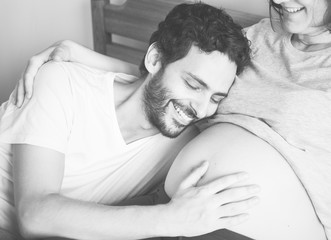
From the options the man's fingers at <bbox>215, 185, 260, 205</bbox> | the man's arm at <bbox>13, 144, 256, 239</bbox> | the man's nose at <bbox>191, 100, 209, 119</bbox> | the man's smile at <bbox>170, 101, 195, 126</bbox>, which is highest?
the man's nose at <bbox>191, 100, 209, 119</bbox>

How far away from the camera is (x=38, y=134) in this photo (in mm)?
1162

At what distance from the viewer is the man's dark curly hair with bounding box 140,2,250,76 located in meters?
1.28

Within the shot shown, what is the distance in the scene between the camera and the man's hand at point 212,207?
1.05m

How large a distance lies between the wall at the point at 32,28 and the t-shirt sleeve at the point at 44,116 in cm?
112

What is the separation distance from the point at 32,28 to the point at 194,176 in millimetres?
1689

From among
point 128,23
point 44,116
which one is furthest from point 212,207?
point 128,23

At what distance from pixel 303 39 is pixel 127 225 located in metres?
0.66

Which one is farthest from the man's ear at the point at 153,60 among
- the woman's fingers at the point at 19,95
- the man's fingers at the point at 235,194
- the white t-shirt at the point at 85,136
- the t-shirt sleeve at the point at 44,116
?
the man's fingers at the point at 235,194

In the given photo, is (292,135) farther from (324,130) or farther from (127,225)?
(127,225)

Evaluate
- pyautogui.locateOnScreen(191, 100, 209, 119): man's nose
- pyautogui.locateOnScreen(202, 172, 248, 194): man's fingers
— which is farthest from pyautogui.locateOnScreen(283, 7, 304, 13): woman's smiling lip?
pyautogui.locateOnScreen(202, 172, 248, 194): man's fingers

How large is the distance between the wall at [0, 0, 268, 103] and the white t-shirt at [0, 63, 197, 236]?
105cm

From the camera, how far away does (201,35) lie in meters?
1.30

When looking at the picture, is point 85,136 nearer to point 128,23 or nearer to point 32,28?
point 128,23

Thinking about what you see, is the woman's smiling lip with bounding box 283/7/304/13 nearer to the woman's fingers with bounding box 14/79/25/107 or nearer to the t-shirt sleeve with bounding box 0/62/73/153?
the t-shirt sleeve with bounding box 0/62/73/153
